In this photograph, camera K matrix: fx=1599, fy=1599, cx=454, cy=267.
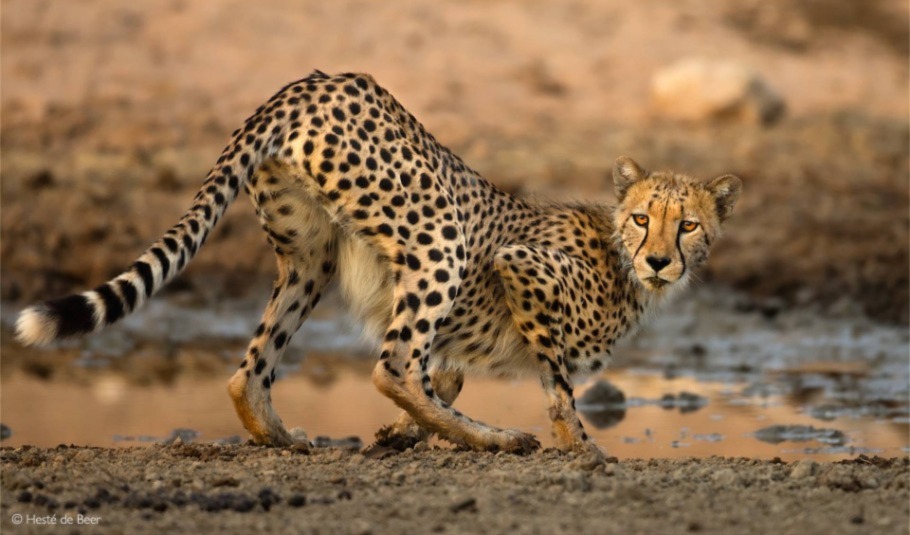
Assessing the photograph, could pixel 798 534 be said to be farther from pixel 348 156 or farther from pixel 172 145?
pixel 172 145

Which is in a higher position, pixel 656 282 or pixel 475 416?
pixel 656 282

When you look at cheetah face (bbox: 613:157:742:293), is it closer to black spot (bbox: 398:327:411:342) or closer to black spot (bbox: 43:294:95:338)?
black spot (bbox: 398:327:411:342)

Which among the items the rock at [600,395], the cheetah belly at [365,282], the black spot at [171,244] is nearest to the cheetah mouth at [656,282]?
the cheetah belly at [365,282]

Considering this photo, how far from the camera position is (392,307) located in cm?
590

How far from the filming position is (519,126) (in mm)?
14438

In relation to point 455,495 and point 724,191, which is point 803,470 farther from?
point 724,191

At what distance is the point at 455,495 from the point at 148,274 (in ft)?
4.29

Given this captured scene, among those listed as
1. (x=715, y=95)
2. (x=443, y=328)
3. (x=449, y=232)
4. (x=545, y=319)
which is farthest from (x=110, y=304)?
(x=715, y=95)

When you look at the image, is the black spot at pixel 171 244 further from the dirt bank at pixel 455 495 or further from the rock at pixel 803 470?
the rock at pixel 803 470

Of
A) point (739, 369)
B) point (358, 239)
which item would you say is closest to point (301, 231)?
point (358, 239)

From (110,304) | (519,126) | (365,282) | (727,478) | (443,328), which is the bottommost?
(727,478)

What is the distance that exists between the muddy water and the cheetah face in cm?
74

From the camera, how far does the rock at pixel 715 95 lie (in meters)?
15.0

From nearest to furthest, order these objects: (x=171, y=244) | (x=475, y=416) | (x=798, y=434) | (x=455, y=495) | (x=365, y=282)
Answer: (x=455, y=495) → (x=171, y=244) → (x=365, y=282) → (x=798, y=434) → (x=475, y=416)
